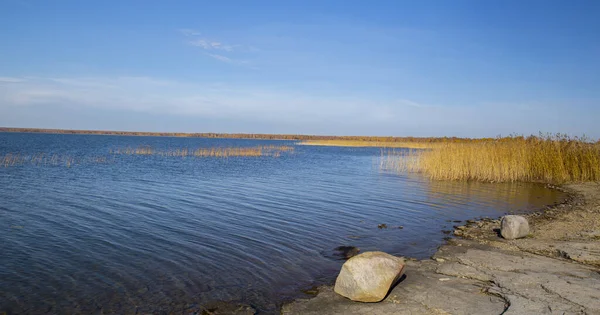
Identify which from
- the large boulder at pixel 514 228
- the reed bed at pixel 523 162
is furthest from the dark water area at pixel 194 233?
the reed bed at pixel 523 162

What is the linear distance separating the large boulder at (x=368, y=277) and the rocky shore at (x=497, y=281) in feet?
0.39

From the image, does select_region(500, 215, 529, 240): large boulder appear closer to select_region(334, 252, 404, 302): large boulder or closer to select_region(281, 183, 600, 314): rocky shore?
select_region(281, 183, 600, 314): rocky shore

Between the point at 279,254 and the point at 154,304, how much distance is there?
122 inches

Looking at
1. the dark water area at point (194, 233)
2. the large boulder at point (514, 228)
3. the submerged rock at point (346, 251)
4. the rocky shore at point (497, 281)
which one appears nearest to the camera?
the rocky shore at point (497, 281)

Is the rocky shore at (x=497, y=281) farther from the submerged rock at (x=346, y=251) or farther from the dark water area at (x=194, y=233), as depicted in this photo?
the submerged rock at (x=346, y=251)

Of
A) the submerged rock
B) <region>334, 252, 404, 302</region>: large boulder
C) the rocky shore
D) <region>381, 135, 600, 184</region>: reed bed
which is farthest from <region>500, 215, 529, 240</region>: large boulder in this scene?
<region>381, 135, 600, 184</region>: reed bed

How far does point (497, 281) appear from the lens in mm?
6453

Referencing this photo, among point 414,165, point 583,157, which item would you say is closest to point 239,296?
point 583,157

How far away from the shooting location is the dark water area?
6.48 metres

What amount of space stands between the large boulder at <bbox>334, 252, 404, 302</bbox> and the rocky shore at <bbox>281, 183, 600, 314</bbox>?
0.12 m

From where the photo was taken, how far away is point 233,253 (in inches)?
340

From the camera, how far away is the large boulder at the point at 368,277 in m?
5.80

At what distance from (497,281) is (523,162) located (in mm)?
19511

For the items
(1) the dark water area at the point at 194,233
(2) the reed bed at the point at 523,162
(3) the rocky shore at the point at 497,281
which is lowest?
(1) the dark water area at the point at 194,233
